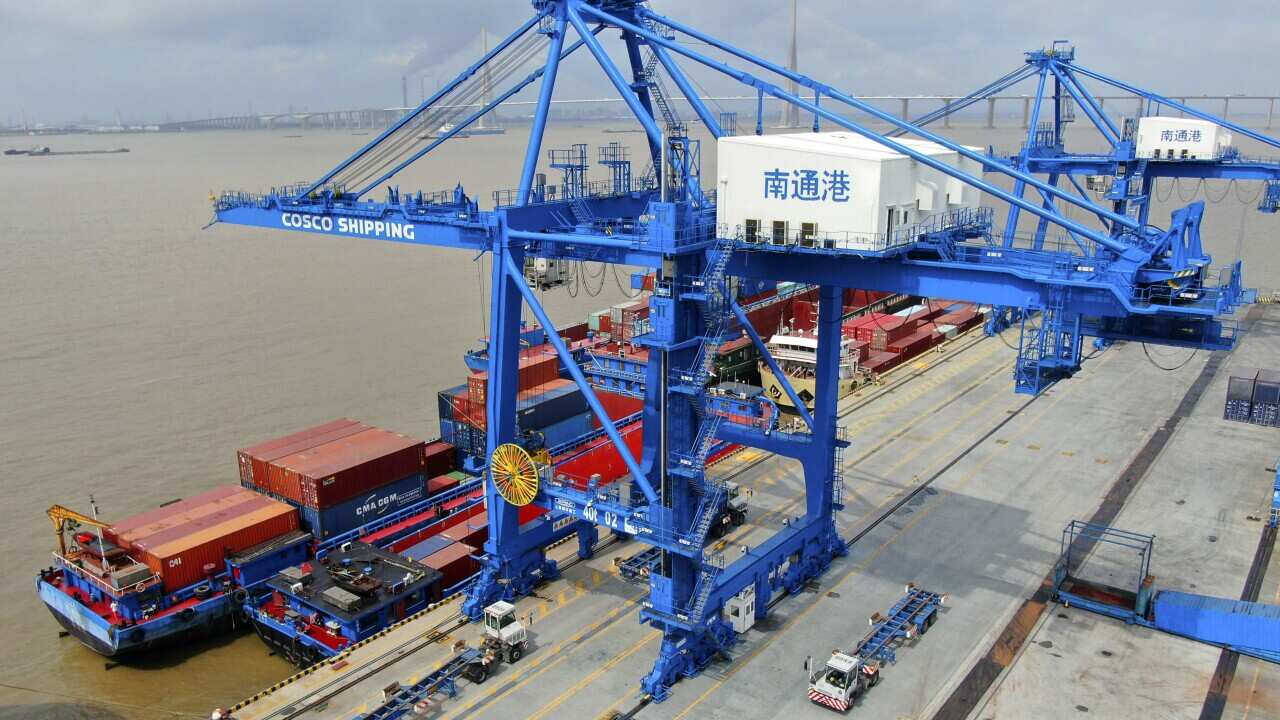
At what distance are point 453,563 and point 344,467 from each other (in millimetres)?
4634

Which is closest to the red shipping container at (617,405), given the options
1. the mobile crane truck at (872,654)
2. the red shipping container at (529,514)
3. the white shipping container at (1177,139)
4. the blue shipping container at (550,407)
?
the blue shipping container at (550,407)

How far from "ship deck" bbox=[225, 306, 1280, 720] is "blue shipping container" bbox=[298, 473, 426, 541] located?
5.31 metres

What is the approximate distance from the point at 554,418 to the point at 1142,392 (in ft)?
93.1

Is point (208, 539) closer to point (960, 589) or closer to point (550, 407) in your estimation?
point (550, 407)

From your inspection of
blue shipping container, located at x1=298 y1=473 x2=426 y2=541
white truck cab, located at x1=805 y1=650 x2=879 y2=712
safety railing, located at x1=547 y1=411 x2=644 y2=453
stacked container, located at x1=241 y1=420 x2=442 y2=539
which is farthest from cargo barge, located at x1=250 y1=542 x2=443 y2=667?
white truck cab, located at x1=805 y1=650 x2=879 y2=712

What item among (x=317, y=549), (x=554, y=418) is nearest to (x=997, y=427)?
(x=554, y=418)

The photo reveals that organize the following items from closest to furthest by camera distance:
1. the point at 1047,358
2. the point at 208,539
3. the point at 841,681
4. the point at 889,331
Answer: the point at 841,681, the point at 1047,358, the point at 208,539, the point at 889,331

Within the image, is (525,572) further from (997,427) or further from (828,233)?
(997,427)

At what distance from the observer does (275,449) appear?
29.7 m

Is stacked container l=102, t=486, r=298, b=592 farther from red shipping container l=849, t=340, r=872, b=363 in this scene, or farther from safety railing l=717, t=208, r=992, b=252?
Answer: red shipping container l=849, t=340, r=872, b=363

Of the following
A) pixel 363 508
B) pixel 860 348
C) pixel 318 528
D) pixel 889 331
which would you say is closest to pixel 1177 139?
pixel 889 331

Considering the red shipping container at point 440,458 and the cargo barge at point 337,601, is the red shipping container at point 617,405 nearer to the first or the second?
the red shipping container at point 440,458

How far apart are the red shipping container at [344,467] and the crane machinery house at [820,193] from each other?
563 inches

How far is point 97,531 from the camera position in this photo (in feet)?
80.2
